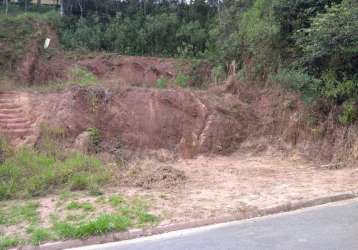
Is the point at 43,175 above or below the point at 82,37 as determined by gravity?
below

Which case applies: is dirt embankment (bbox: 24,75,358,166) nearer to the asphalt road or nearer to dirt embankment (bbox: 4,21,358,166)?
dirt embankment (bbox: 4,21,358,166)

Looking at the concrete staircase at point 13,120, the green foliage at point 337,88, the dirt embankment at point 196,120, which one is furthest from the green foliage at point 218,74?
the concrete staircase at point 13,120

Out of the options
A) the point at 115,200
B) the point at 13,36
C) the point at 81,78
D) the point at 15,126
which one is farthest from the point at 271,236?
the point at 13,36

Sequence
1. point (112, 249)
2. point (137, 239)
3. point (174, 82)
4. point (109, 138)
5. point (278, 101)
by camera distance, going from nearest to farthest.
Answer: point (112, 249)
point (137, 239)
point (109, 138)
point (278, 101)
point (174, 82)

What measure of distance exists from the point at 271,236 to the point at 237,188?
298 cm

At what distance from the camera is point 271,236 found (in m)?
6.33

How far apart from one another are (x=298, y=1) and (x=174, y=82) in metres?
5.88

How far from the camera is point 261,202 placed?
812 centimetres

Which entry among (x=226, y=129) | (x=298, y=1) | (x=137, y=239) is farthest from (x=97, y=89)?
(x=137, y=239)

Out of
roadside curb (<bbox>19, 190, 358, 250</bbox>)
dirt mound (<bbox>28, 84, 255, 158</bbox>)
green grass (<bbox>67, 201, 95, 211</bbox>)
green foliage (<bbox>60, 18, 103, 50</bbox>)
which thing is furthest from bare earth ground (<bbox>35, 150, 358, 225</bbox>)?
green foliage (<bbox>60, 18, 103, 50</bbox>)

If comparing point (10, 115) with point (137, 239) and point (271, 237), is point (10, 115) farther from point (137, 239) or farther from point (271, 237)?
point (271, 237)

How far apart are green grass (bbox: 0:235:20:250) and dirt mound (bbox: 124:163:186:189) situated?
10.7 feet

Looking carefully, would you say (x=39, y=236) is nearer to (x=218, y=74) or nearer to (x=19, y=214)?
(x=19, y=214)

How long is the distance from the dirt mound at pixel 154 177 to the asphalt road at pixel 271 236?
252 centimetres
